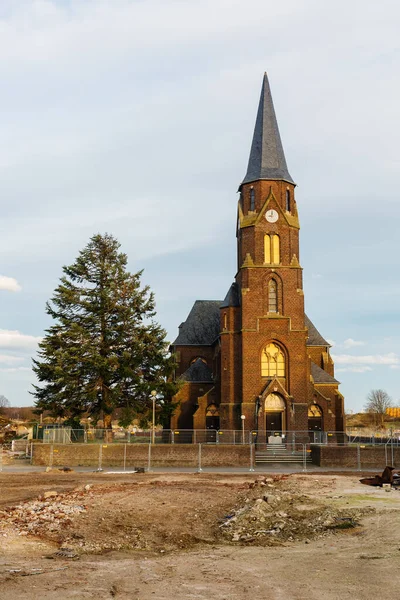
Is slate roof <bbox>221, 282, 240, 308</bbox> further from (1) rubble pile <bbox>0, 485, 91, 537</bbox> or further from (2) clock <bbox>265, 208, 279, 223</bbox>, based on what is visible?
(1) rubble pile <bbox>0, 485, 91, 537</bbox>

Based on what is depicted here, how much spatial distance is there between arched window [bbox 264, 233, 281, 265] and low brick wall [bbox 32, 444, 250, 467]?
19.2m

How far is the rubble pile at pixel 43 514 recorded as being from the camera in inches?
589

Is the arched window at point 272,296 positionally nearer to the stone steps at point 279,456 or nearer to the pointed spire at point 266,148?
the pointed spire at point 266,148

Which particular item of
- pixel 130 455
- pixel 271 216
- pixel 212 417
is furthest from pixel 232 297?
pixel 130 455

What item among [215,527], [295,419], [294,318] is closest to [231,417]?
[295,419]

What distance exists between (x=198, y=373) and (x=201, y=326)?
7590 mm

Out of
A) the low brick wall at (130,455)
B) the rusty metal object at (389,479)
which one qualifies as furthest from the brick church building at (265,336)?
the rusty metal object at (389,479)

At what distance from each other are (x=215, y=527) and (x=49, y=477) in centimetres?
1403

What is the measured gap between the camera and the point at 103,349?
140ft

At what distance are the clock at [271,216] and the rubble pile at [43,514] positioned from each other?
3426 centimetres

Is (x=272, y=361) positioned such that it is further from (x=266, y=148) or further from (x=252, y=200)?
(x=266, y=148)

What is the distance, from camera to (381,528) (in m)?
15.0

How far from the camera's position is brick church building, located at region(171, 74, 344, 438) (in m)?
46.4

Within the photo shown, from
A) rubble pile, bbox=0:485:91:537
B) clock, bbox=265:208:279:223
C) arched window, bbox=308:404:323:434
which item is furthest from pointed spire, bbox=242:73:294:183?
rubble pile, bbox=0:485:91:537
